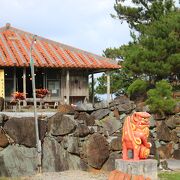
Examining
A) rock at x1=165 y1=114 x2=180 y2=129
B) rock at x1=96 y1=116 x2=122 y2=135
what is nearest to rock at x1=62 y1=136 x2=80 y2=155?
rock at x1=96 y1=116 x2=122 y2=135

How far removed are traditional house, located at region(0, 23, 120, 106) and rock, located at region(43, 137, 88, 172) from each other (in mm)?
3686

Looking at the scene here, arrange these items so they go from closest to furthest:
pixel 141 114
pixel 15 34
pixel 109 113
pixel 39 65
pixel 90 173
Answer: pixel 141 114 < pixel 90 173 < pixel 39 65 < pixel 109 113 < pixel 15 34

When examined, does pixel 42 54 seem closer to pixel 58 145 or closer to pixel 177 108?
pixel 58 145

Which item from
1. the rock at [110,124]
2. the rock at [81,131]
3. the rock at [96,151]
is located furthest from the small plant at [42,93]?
the rock at [96,151]

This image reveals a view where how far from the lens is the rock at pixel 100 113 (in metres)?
19.8

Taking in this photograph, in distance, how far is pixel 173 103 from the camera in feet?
69.1

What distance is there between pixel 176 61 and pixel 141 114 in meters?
10.1

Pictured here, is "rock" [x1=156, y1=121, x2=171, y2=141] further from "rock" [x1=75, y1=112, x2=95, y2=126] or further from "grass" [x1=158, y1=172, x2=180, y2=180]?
"grass" [x1=158, y1=172, x2=180, y2=180]

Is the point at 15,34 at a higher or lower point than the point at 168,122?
higher

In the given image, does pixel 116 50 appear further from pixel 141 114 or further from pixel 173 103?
pixel 141 114

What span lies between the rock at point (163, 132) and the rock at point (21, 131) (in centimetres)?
747

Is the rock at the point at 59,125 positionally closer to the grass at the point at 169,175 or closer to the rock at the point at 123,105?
the grass at the point at 169,175

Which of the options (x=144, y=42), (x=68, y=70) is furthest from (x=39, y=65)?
(x=144, y=42)

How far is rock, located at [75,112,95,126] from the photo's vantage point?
A: 18.5 meters
